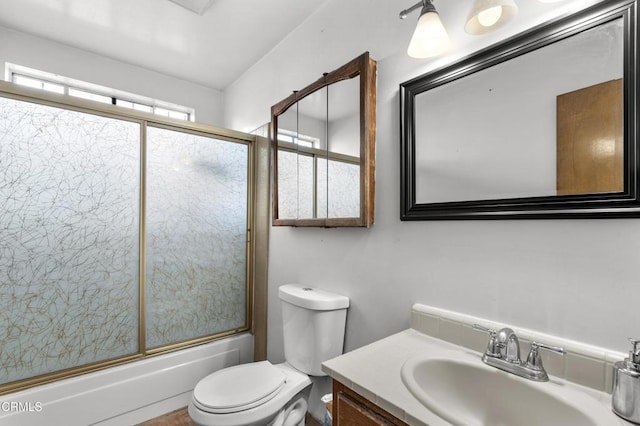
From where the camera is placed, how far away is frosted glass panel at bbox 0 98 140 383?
153cm

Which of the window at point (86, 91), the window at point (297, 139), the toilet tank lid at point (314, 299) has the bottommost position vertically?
the toilet tank lid at point (314, 299)

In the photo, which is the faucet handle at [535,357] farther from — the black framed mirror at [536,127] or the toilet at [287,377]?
the toilet at [287,377]

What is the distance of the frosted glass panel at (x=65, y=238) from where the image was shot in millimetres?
1525

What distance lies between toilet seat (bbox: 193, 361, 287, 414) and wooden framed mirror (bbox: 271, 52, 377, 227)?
2.55 ft

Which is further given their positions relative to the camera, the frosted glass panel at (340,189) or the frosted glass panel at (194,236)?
the frosted glass panel at (194,236)

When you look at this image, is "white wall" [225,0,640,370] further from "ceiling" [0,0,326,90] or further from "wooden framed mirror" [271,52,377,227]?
"ceiling" [0,0,326,90]

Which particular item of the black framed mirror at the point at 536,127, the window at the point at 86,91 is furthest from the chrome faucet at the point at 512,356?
the window at the point at 86,91

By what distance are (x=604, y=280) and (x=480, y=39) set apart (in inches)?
32.2

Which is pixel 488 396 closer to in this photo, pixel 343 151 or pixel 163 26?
pixel 343 151

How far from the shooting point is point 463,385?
2.97 ft

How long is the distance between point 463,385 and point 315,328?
0.72m

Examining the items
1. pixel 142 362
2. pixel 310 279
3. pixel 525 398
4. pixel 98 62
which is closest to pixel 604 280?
pixel 525 398

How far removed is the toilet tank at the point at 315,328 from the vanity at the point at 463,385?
436 millimetres

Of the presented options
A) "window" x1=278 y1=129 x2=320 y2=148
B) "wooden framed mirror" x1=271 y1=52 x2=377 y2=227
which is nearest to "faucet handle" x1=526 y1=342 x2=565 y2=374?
"wooden framed mirror" x1=271 y1=52 x2=377 y2=227
